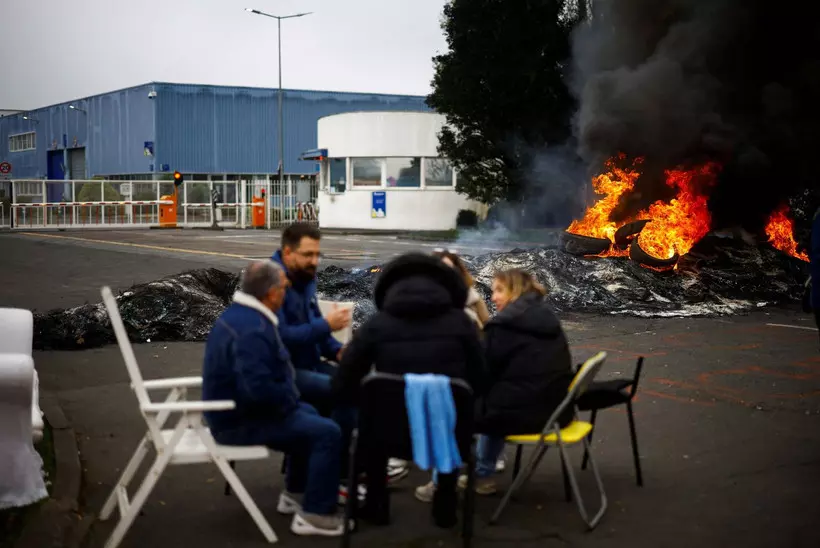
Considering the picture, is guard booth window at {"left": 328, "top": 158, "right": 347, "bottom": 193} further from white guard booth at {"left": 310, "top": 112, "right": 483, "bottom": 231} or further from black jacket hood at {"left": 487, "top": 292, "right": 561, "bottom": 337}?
black jacket hood at {"left": 487, "top": 292, "right": 561, "bottom": 337}

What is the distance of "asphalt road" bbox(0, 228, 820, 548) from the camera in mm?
4773

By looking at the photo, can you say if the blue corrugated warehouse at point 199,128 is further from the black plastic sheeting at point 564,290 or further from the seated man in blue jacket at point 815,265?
the seated man in blue jacket at point 815,265

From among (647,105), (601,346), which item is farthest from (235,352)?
(647,105)

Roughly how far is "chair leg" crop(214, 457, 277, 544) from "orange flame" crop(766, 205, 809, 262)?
13.9 meters

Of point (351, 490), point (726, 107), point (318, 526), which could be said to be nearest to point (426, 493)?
point (318, 526)

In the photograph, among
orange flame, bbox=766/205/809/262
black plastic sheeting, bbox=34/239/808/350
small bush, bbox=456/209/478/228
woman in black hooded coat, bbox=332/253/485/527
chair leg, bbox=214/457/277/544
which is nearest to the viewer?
woman in black hooded coat, bbox=332/253/485/527

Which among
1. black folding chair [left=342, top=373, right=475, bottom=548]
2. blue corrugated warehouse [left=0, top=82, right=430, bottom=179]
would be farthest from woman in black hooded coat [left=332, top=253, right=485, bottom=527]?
blue corrugated warehouse [left=0, top=82, right=430, bottom=179]

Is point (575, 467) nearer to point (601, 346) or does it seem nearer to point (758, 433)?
point (758, 433)

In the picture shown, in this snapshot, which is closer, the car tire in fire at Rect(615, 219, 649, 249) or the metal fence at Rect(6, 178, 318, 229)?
the car tire in fire at Rect(615, 219, 649, 249)

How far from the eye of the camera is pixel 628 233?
15.4 metres

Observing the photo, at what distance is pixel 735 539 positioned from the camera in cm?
466

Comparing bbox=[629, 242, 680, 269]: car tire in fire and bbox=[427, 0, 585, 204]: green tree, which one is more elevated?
bbox=[427, 0, 585, 204]: green tree

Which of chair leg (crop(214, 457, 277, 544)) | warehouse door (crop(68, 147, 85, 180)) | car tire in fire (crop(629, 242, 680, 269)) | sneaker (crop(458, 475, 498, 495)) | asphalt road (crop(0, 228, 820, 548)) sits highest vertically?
warehouse door (crop(68, 147, 85, 180))

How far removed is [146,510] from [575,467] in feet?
8.66
